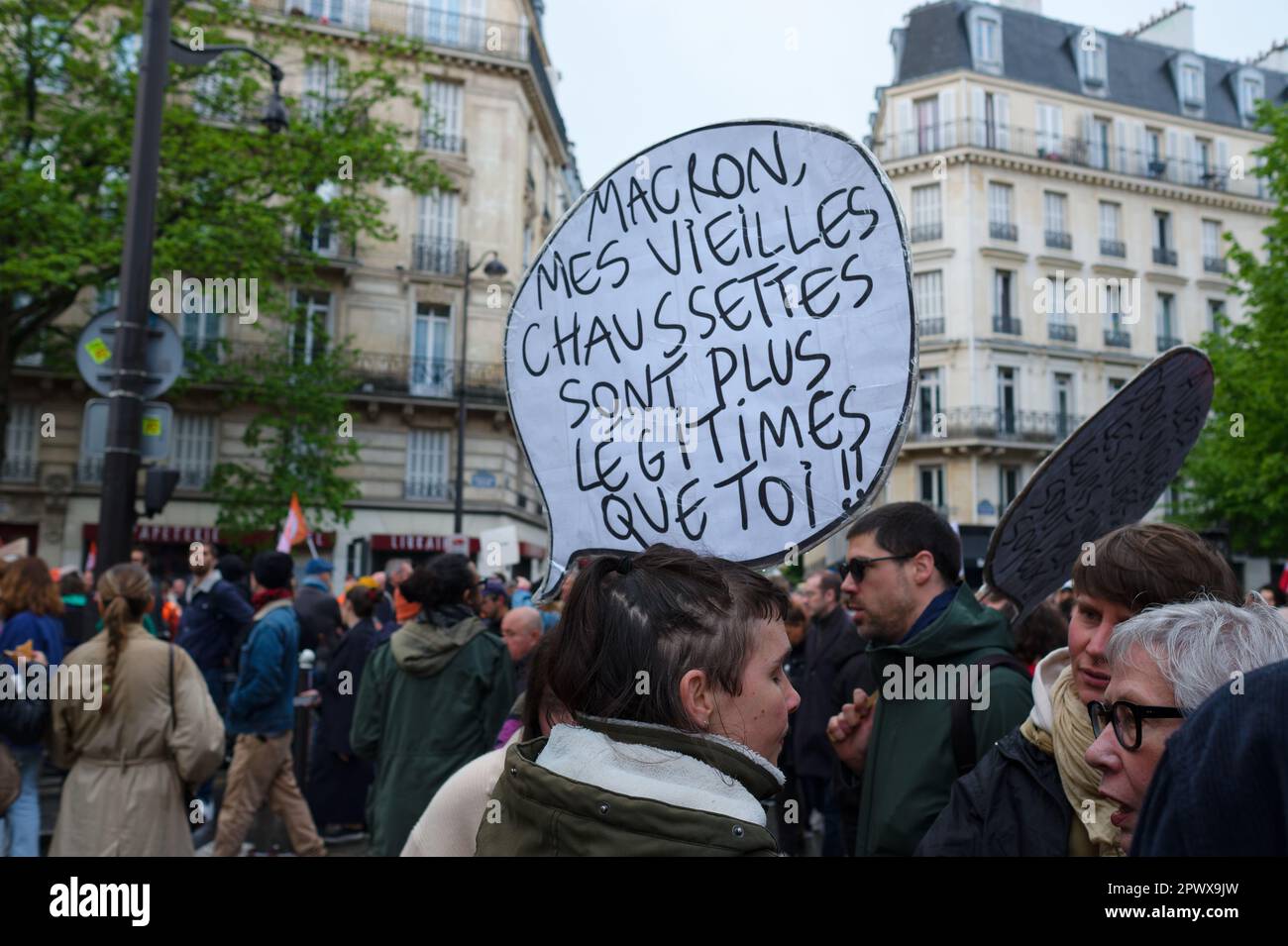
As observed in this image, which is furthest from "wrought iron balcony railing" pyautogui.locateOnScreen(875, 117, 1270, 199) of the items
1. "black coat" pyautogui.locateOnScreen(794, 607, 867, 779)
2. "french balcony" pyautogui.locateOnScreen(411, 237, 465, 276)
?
"black coat" pyautogui.locateOnScreen(794, 607, 867, 779)

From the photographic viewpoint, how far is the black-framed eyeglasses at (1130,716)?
160 centimetres

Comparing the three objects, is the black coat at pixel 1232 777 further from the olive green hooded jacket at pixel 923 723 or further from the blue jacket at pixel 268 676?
the blue jacket at pixel 268 676

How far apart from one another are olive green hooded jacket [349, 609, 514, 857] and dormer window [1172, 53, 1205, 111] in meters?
44.8

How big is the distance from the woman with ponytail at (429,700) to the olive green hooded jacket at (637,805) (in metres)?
3.26

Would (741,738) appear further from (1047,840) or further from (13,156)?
(13,156)

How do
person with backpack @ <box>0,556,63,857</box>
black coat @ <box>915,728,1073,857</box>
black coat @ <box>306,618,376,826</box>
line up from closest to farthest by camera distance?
black coat @ <box>915,728,1073,857</box>, person with backpack @ <box>0,556,63,857</box>, black coat @ <box>306,618,376,826</box>

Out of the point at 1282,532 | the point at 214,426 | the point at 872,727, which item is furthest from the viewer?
the point at 214,426

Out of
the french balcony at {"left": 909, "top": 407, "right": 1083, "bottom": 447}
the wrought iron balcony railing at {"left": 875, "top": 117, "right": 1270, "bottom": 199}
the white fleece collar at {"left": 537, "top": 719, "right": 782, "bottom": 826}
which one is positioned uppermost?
the wrought iron balcony railing at {"left": 875, "top": 117, "right": 1270, "bottom": 199}

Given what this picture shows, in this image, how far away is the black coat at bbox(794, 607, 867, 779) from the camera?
638cm

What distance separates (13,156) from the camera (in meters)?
17.0

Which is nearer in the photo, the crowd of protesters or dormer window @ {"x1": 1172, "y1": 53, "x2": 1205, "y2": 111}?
the crowd of protesters

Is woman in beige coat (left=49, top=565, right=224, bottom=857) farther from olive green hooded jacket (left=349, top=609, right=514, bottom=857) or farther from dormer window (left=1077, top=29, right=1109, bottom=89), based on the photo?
dormer window (left=1077, top=29, right=1109, bottom=89)

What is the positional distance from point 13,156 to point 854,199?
738 inches
